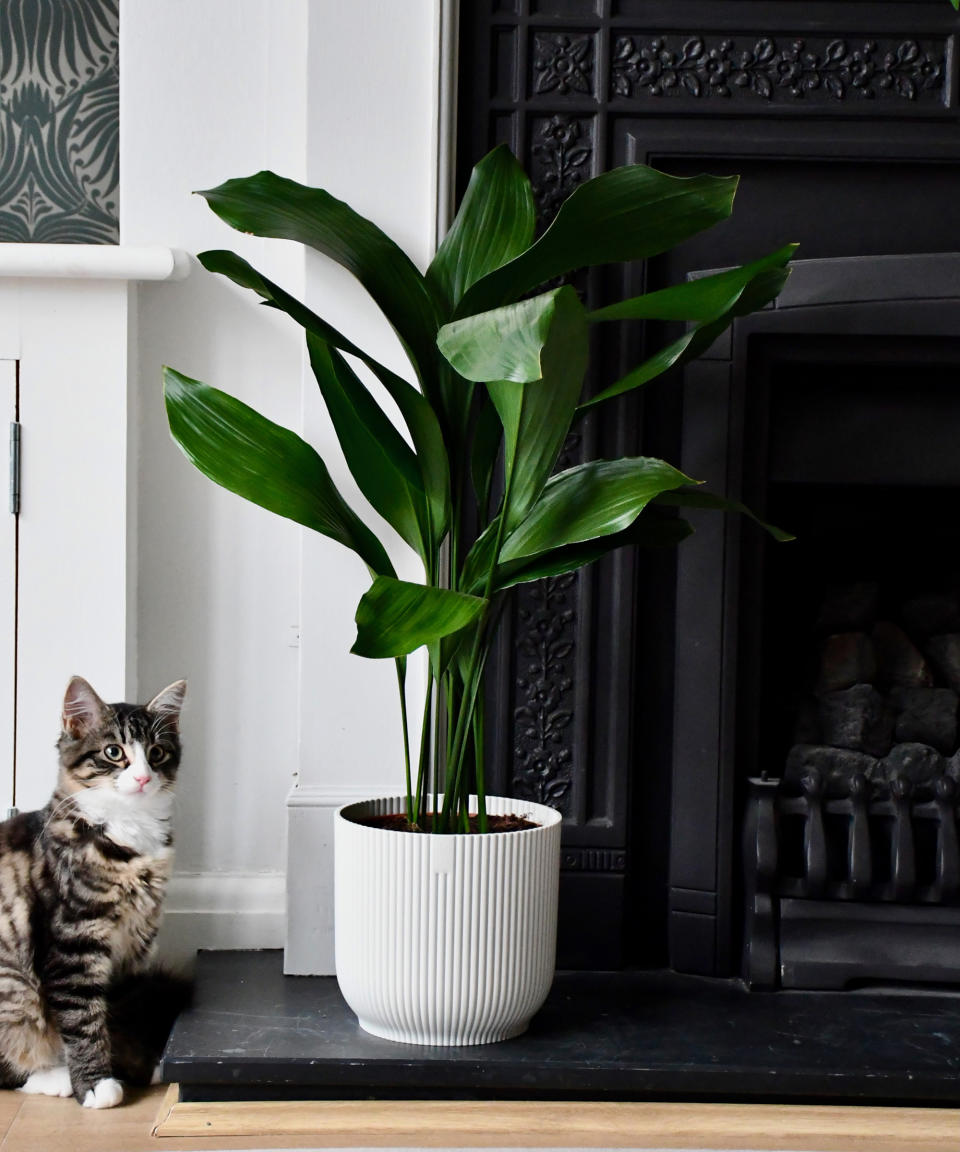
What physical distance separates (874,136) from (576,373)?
771mm

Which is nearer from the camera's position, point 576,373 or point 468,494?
point 576,373

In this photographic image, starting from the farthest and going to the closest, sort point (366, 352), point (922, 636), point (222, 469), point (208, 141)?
point (922, 636), point (208, 141), point (366, 352), point (222, 469)

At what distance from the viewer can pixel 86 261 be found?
1684 millimetres

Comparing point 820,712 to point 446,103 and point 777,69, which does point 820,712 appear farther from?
point 446,103

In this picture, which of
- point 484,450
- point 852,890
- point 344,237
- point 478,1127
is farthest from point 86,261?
point 852,890

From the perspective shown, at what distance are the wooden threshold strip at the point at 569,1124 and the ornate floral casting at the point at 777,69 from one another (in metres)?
1.41

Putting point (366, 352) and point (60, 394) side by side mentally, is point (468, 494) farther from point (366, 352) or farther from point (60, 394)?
point (60, 394)

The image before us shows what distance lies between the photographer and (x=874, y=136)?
1.71 meters

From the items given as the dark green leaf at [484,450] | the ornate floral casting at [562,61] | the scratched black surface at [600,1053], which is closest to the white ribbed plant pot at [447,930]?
the scratched black surface at [600,1053]

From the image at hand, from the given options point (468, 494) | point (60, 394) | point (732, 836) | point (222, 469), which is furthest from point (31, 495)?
point (732, 836)

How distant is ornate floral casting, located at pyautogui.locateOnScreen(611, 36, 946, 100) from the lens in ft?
5.60

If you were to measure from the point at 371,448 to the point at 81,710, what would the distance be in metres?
0.51

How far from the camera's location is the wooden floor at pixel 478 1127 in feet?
4.34

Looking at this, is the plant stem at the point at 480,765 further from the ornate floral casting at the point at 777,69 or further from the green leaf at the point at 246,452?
the ornate floral casting at the point at 777,69
